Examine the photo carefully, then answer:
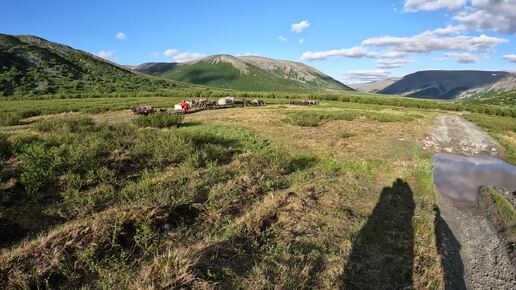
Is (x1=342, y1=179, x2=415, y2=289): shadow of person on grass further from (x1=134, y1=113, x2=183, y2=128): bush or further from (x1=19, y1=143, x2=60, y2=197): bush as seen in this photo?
(x1=134, y1=113, x2=183, y2=128): bush

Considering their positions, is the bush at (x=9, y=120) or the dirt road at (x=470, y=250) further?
the bush at (x=9, y=120)

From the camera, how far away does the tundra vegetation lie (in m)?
6.46

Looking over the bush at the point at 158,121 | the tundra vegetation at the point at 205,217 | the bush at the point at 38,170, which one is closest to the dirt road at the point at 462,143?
the tundra vegetation at the point at 205,217

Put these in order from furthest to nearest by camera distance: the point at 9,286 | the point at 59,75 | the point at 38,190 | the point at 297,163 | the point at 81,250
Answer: the point at 59,75, the point at 297,163, the point at 38,190, the point at 81,250, the point at 9,286

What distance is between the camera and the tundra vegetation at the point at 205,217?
646 centimetres

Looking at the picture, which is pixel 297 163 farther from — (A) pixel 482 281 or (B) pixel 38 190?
(B) pixel 38 190

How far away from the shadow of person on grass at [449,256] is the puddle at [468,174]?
146 inches

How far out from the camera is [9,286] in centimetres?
Result: 576

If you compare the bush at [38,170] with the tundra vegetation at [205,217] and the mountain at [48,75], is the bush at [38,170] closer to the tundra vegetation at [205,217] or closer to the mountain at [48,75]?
the tundra vegetation at [205,217]

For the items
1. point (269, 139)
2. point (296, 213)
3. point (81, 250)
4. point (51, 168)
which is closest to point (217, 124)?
point (269, 139)

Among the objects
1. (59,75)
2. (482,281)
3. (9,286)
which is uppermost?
(59,75)

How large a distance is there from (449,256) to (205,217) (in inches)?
244

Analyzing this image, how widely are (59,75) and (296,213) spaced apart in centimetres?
8930

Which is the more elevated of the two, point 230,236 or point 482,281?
point 230,236
